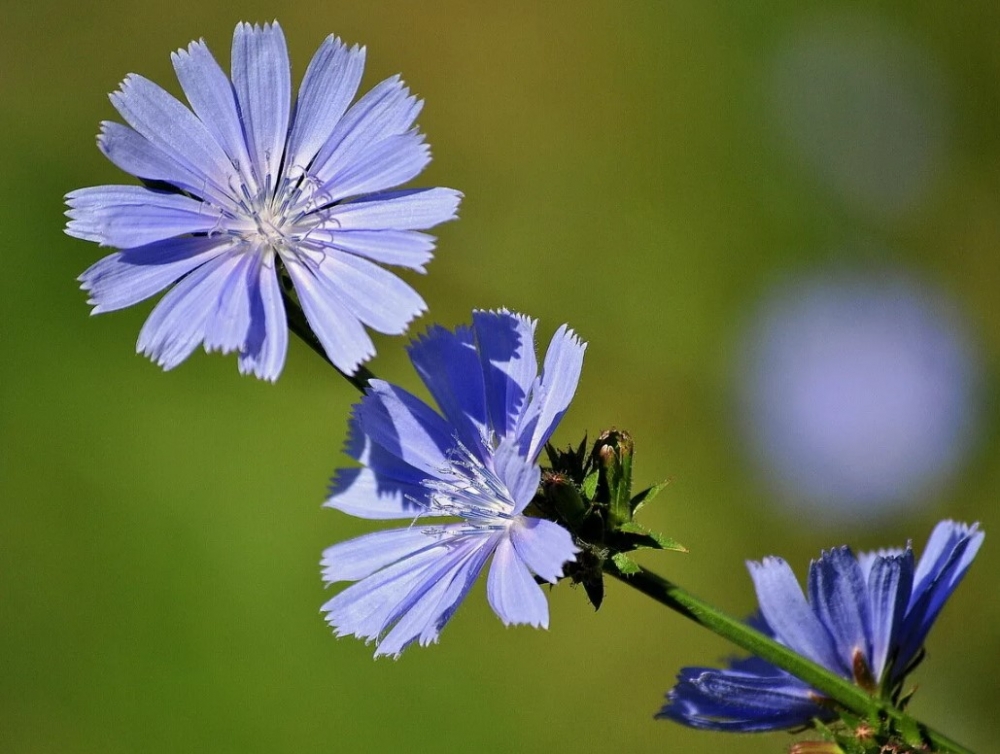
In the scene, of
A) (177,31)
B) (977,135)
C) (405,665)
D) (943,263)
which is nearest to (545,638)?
(405,665)

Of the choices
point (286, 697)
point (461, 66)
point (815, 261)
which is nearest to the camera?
point (286, 697)

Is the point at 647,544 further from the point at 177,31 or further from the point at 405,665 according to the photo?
the point at 177,31

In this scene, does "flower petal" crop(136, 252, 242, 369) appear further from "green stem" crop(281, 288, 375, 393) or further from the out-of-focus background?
the out-of-focus background

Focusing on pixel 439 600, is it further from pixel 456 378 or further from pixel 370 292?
pixel 370 292

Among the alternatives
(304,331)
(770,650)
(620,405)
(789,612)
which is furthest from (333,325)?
(620,405)

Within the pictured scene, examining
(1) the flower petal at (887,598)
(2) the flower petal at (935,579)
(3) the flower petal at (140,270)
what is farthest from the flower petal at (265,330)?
(2) the flower petal at (935,579)

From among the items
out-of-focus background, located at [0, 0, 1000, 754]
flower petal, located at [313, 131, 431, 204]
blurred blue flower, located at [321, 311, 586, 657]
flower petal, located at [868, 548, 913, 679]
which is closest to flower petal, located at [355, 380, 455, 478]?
blurred blue flower, located at [321, 311, 586, 657]
